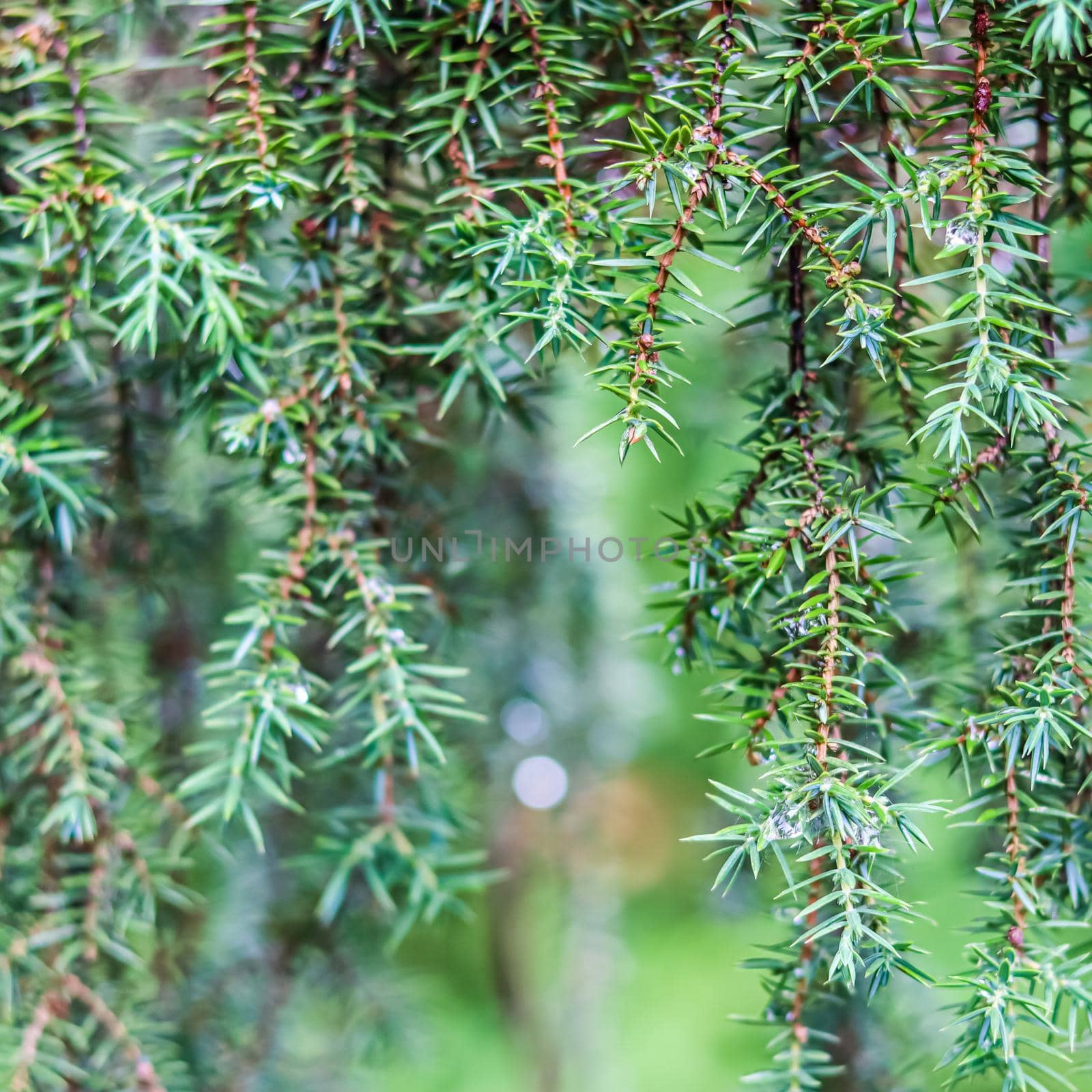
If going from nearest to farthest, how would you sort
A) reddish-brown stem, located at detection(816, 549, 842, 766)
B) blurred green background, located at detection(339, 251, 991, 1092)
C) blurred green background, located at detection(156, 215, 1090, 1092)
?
reddish-brown stem, located at detection(816, 549, 842, 766), blurred green background, located at detection(156, 215, 1090, 1092), blurred green background, located at detection(339, 251, 991, 1092)

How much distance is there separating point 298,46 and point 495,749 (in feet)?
1.75

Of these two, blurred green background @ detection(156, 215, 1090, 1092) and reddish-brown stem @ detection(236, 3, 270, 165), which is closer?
reddish-brown stem @ detection(236, 3, 270, 165)

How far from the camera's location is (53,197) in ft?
1.30

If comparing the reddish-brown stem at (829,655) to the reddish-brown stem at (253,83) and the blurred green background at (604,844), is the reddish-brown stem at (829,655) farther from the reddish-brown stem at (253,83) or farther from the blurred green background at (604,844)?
the reddish-brown stem at (253,83)

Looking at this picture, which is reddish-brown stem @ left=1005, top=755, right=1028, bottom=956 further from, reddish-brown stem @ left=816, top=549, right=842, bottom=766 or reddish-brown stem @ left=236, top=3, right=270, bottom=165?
reddish-brown stem @ left=236, top=3, right=270, bottom=165

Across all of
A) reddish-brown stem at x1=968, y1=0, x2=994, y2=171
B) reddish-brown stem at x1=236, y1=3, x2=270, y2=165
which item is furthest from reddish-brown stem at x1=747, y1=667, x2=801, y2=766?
reddish-brown stem at x1=236, y1=3, x2=270, y2=165

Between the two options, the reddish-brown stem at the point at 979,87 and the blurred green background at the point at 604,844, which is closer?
the reddish-brown stem at the point at 979,87

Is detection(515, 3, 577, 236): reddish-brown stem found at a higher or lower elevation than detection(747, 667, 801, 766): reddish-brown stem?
higher

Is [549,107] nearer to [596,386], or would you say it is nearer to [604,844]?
[596,386]

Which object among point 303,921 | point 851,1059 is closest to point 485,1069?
point 303,921

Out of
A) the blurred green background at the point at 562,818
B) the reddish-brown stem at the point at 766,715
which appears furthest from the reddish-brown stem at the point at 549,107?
the reddish-brown stem at the point at 766,715

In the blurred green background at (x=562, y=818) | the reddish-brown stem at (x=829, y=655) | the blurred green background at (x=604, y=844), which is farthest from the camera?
the blurred green background at (x=604, y=844)

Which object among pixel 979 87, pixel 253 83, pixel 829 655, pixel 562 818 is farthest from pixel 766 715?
pixel 562 818

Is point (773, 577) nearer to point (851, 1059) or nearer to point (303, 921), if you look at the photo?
point (851, 1059)
